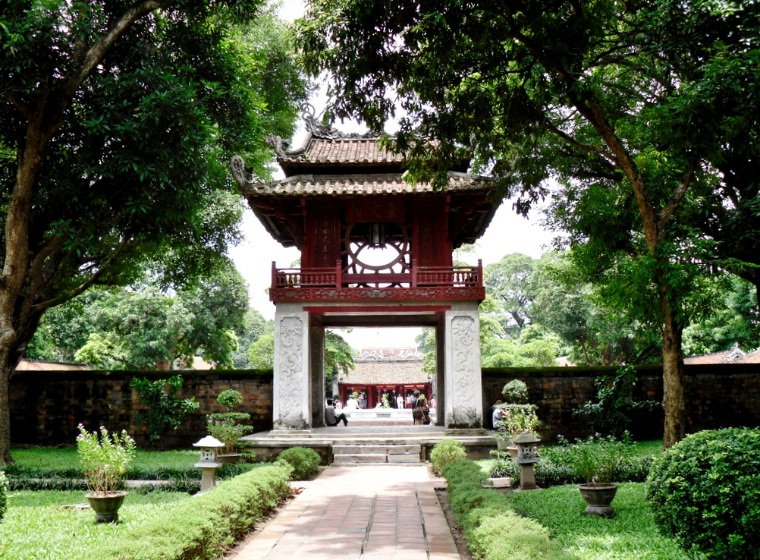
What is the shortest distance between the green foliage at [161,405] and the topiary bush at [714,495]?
12524mm

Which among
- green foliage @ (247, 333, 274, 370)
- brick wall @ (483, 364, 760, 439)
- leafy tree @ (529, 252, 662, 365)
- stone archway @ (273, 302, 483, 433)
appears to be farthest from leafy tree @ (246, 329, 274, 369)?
stone archway @ (273, 302, 483, 433)

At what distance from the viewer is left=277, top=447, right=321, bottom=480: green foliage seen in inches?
423

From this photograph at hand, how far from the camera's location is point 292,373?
13.4 m

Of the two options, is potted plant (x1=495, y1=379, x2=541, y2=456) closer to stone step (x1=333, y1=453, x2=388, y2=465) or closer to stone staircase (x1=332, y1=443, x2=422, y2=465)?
stone staircase (x1=332, y1=443, x2=422, y2=465)

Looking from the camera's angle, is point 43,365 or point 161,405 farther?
point 43,365

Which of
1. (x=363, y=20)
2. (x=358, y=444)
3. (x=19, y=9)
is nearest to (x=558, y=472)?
(x=358, y=444)

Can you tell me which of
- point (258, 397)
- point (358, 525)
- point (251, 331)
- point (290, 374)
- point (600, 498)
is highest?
point (251, 331)

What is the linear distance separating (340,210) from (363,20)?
680 centimetres

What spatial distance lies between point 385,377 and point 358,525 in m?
30.8

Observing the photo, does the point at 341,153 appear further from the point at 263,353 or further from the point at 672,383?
the point at 263,353

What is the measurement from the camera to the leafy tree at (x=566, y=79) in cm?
816

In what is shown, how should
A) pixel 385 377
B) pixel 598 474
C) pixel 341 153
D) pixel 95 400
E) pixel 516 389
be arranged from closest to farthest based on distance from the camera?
pixel 598 474, pixel 516 389, pixel 341 153, pixel 95 400, pixel 385 377

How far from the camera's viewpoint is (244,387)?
16.6 metres

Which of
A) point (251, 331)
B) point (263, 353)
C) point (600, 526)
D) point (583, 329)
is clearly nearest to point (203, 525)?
point (600, 526)
